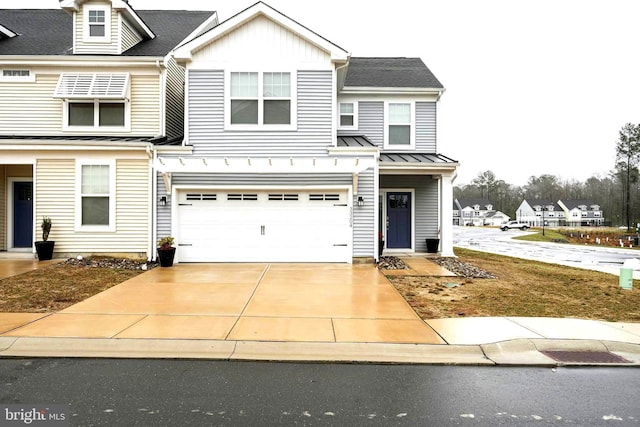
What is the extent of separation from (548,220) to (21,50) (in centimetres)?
9976

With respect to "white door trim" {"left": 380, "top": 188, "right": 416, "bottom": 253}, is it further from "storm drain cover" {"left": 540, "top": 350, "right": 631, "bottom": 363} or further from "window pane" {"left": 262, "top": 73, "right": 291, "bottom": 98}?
"storm drain cover" {"left": 540, "top": 350, "right": 631, "bottom": 363}

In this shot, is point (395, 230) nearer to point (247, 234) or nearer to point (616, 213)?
point (247, 234)

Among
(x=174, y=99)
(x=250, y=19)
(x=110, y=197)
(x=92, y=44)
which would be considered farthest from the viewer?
(x=174, y=99)

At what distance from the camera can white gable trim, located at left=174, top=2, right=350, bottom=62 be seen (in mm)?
11664

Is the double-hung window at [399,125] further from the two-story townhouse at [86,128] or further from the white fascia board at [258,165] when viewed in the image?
the two-story townhouse at [86,128]

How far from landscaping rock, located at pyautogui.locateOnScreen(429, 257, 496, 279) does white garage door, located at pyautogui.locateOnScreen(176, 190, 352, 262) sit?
2.93m

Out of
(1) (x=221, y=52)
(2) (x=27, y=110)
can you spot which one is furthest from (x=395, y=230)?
(2) (x=27, y=110)

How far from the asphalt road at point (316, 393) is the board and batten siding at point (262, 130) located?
8.14 metres

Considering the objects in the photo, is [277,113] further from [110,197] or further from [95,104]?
[95,104]

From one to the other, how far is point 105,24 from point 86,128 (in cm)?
358

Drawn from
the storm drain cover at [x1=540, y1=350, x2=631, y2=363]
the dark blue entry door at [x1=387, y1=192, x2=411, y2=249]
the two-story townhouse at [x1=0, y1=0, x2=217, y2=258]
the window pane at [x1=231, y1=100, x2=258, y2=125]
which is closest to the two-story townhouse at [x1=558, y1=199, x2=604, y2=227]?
the dark blue entry door at [x1=387, y1=192, x2=411, y2=249]

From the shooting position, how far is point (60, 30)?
1555 centimetres

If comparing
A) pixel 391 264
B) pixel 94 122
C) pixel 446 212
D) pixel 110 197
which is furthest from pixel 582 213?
pixel 110 197

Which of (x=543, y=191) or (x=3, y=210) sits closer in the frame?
(x=3, y=210)
